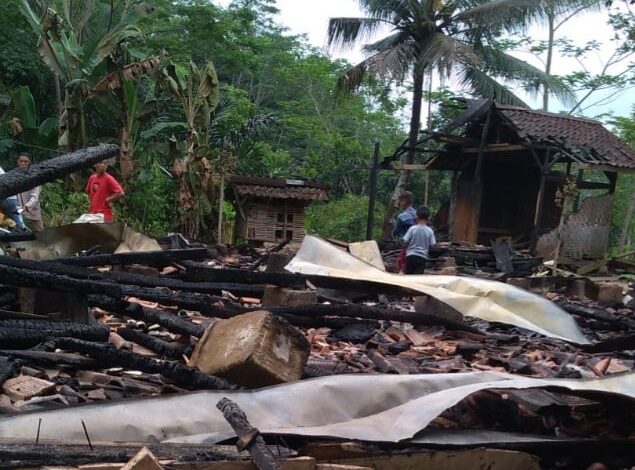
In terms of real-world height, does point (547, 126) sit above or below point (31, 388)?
above

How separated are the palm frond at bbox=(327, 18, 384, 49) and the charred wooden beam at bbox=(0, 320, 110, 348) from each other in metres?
19.8

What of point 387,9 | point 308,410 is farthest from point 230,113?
point 308,410

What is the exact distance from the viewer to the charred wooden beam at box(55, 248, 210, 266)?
19.8 feet

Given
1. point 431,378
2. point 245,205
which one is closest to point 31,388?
point 431,378

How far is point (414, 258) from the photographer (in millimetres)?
8594

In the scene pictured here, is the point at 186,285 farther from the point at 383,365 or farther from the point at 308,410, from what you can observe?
the point at 308,410

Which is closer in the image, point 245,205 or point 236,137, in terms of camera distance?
point 245,205

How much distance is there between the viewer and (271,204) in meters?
15.4

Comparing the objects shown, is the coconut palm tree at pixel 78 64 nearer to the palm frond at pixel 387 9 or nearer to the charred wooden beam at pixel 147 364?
the palm frond at pixel 387 9

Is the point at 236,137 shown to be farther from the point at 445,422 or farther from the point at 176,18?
the point at 445,422

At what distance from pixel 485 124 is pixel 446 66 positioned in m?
4.19

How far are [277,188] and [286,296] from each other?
31.3 ft

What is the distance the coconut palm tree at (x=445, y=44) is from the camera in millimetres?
Result: 20547

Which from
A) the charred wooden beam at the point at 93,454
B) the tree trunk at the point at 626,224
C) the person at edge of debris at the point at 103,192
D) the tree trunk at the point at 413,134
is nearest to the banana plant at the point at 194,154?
the person at edge of debris at the point at 103,192
